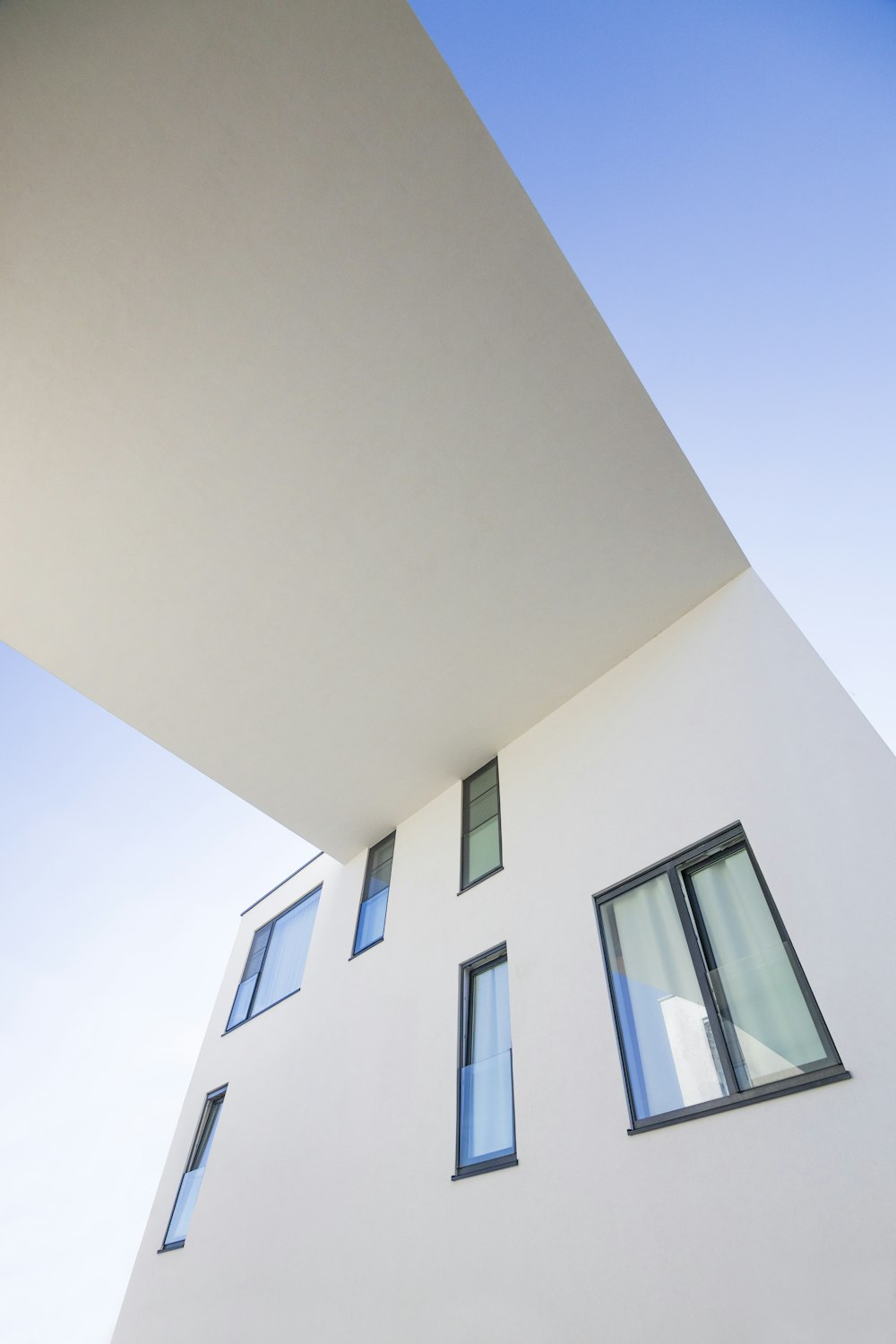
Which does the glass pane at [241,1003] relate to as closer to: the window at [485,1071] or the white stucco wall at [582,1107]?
the white stucco wall at [582,1107]

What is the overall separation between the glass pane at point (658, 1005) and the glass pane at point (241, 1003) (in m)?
6.41

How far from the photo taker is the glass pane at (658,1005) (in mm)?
3760

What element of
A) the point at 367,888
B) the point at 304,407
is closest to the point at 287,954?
the point at 367,888

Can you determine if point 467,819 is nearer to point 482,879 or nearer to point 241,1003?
point 482,879

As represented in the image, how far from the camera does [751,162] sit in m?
5.11

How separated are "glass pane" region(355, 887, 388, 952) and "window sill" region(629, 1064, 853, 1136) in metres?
3.88

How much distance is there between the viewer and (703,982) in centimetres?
397

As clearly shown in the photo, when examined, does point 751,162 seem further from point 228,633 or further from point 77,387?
point 228,633

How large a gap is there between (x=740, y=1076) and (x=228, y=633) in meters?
5.35

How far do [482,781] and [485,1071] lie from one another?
2.98 m

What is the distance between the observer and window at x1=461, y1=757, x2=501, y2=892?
6.45 meters

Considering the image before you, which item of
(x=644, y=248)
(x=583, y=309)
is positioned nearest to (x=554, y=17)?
(x=644, y=248)

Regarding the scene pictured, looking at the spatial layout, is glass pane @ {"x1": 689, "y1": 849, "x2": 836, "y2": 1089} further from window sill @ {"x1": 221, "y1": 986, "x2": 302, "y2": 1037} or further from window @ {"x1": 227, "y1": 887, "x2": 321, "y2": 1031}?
window @ {"x1": 227, "y1": 887, "x2": 321, "y2": 1031}

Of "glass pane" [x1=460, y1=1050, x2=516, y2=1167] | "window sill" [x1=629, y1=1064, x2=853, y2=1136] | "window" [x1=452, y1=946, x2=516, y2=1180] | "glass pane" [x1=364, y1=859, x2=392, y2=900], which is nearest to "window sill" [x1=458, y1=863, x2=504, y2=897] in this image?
"window" [x1=452, y1=946, x2=516, y2=1180]
